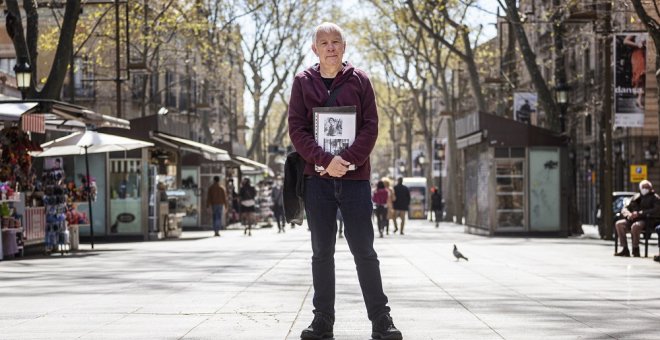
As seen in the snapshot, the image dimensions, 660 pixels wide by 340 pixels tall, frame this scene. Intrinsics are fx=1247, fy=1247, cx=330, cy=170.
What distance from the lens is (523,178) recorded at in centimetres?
3188

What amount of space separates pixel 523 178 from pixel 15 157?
A: 15.0 m

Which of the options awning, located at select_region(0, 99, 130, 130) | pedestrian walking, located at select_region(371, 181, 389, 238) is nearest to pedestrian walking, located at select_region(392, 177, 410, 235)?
pedestrian walking, located at select_region(371, 181, 389, 238)

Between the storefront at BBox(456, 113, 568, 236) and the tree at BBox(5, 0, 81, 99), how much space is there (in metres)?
12.0

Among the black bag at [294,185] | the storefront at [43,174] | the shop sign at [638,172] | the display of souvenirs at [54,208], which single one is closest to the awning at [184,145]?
the storefront at [43,174]

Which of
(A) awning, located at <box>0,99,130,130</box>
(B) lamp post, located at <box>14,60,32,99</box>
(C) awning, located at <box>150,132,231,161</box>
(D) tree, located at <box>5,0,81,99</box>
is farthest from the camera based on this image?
(C) awning, located at <box>150,132,231,161</box>

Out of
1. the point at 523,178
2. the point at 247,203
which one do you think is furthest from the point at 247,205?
the point at 523,178

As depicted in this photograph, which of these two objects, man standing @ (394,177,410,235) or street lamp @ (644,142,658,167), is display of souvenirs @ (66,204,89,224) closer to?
man standing @ (394,177,410,235)

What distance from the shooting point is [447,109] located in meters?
52.0

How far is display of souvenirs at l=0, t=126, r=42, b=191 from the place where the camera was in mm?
20578

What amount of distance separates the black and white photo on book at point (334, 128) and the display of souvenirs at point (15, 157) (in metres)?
14.2

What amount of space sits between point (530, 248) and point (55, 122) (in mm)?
9540

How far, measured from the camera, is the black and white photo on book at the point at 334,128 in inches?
282

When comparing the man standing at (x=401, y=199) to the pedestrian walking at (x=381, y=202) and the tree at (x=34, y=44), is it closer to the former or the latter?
the pedestrian walking at (x=381, y=202)

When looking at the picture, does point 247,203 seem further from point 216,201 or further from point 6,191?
point 6,191
